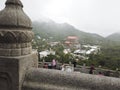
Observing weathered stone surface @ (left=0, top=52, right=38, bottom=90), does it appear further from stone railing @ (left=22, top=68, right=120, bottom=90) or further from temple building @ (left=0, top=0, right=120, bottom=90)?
stone railing @ (left=22, top=68, right=120, bottom=90)

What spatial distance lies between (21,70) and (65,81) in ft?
3.19

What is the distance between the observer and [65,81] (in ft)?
10.9

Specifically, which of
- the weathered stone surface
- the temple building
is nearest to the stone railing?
the temple building

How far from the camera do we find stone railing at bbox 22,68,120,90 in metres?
3.17

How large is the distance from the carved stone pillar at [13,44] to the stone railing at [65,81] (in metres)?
0.25

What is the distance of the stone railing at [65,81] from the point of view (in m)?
3.17

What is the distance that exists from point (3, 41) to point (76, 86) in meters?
1.79

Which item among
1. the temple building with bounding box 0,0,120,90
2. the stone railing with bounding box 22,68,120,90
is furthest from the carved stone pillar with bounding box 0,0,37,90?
the stone railing with bounding box 22,68,120,90

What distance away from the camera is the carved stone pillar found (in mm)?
3217

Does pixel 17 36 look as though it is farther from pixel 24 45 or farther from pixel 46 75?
pixel 46 75

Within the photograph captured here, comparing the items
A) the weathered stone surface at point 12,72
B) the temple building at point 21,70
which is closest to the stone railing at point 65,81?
the temple building at point 21,70

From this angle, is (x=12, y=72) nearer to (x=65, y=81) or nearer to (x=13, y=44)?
(x=13, y=44)

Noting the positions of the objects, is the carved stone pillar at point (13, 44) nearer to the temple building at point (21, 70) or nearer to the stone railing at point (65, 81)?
the temple building at point (21, 70)

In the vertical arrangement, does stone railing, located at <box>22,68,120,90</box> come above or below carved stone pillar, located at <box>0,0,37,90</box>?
below
